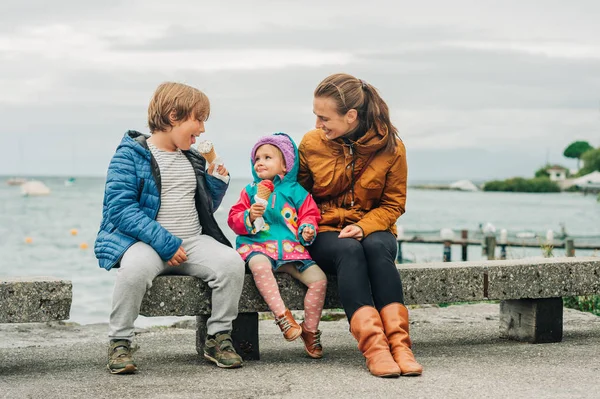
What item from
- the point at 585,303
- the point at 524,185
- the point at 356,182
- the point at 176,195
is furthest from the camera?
the point at 524,185

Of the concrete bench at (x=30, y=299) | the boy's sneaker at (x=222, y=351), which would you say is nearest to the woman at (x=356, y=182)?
the boy's sneaker at (x=222, y=351)

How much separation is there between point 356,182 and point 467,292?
1.03 metres

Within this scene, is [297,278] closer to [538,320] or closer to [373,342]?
[373,342]

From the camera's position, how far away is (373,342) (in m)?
4.79

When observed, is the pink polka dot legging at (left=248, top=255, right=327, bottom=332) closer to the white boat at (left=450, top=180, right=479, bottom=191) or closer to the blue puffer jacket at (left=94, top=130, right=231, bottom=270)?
the blue puffer jacket at (left=94, top=130, right=231, bottom=270)

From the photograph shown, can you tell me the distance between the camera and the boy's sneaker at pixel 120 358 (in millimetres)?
4816

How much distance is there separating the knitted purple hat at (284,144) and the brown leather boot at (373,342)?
100 centimetres

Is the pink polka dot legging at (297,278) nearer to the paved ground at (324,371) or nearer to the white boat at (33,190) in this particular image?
the paved ground at (324,371)

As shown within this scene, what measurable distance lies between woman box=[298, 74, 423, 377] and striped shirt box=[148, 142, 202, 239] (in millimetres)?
717

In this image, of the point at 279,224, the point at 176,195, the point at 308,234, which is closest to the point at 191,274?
the point at 176,195

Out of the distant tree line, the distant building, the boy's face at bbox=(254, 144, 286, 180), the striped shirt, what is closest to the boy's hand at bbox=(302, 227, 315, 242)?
the boy's face at bbox=(254, 144, 286, 180)

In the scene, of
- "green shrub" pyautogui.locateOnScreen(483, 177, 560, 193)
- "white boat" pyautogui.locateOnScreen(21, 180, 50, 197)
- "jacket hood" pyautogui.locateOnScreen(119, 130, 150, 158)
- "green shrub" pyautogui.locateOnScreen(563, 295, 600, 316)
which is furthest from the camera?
"green shrub" pyautogui.locateOnScreen(483, 177, 560, 193)

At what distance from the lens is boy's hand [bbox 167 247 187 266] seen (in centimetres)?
495

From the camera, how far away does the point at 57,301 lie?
16.2 feet
